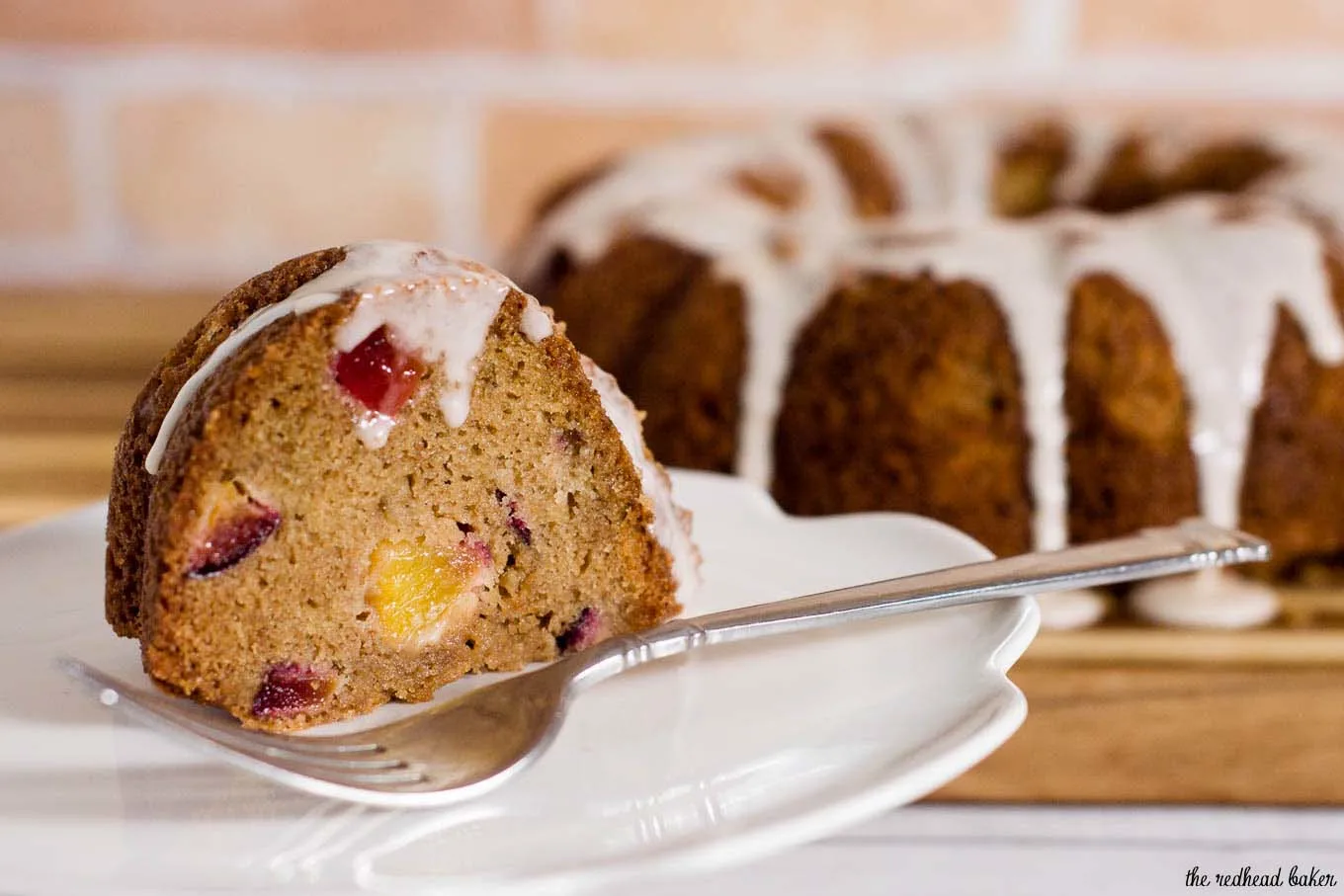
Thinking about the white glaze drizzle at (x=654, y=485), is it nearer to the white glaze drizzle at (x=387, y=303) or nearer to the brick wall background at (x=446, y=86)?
the white glaze drizzle at (x=387, y=303)

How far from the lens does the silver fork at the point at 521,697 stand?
2.10 feet

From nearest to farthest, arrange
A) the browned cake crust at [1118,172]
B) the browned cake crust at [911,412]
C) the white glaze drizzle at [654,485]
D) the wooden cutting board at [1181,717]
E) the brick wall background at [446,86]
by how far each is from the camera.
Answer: the white glaze drizzle at [654,485] < the wooden cutting board at [1181,717] < the browned cake crust at [911,412] < the browned cake crust at [1118,172] < the brick wall background at [446,86]

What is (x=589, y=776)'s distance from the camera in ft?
2.19

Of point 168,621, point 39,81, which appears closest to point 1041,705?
point 168,621

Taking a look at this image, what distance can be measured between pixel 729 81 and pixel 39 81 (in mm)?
1163

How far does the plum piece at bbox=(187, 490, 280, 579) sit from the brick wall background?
1.70 metres

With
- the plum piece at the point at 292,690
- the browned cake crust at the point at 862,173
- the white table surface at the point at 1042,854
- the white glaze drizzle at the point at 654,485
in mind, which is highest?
the browned cake crust at the point at 862,173

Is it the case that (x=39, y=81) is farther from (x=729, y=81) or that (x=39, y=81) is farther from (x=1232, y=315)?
(x=1232, y=315)

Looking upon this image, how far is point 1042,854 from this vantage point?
3.32 feet

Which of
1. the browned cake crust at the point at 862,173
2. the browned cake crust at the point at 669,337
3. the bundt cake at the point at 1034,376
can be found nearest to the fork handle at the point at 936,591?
the bundt cake at the point at 1034,376

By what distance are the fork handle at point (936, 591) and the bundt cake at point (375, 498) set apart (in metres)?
0.09

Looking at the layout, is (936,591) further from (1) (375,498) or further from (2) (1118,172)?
(2) (1118,172)

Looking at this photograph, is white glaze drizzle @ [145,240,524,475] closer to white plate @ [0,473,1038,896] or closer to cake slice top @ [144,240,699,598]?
cake slice top @ [144,240,699,598]

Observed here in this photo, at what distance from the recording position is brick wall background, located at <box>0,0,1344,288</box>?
2.27 meters
